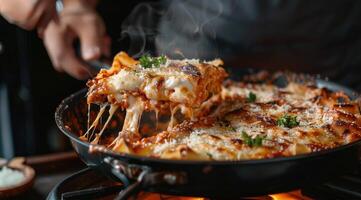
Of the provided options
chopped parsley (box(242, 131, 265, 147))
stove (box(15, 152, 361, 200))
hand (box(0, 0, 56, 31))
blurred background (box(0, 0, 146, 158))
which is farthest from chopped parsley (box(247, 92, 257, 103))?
blurred background (box(0, 0, 146, 158))

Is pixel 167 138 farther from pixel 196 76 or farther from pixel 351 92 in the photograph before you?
pixel 351 92

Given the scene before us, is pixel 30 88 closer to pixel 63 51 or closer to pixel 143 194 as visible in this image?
pixel 63 51

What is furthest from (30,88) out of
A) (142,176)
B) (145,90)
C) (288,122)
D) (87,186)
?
(142,176)

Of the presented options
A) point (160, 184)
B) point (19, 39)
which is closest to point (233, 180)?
point (160, 184)

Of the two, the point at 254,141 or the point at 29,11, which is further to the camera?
the point at 29,11

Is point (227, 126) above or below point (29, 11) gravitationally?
below

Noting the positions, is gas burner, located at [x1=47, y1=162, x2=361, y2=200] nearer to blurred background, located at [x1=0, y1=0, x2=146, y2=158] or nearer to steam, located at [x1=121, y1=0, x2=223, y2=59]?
steam, located at [x1=121, y1=0, x2=223, y2=59]
